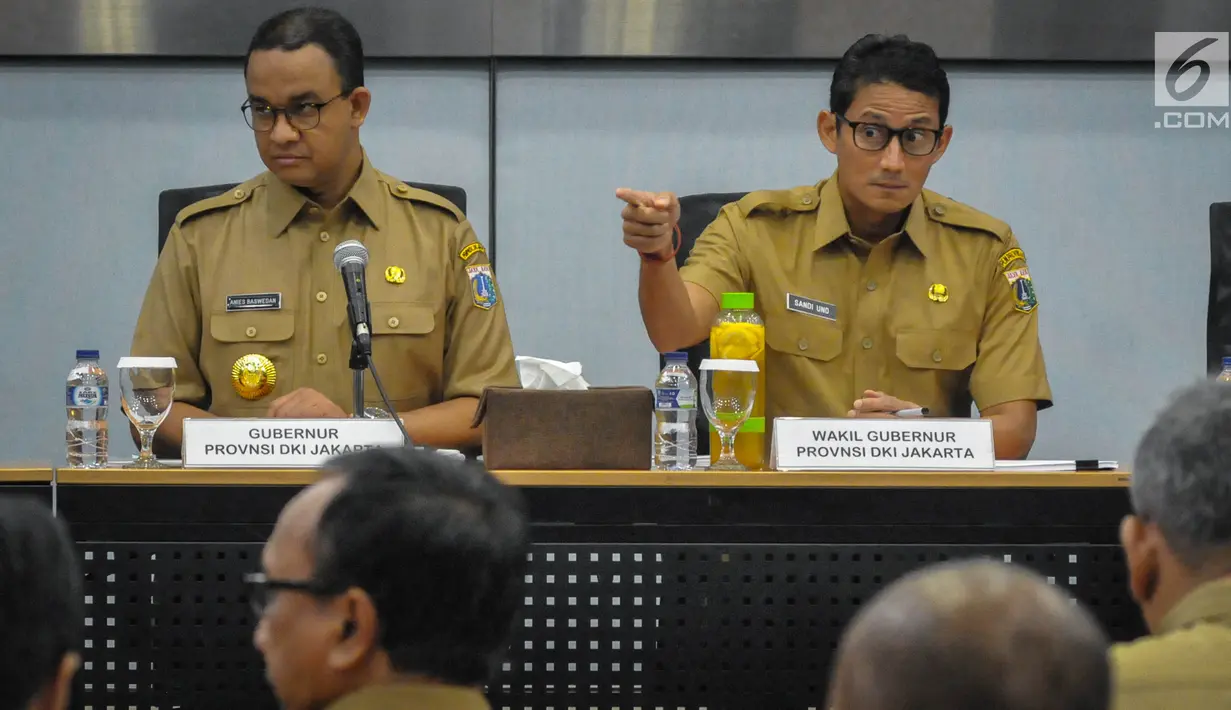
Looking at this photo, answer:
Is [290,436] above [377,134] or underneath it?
underneath

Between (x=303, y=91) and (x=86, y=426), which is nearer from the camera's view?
(x=86, y=426)

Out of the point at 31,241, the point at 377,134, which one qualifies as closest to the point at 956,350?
the point at 377,134

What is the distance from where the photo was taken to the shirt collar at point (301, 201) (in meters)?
2.77

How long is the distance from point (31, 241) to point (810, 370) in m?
2.29

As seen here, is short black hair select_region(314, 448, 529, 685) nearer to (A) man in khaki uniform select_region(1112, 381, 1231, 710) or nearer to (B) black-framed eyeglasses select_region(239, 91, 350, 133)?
(A) man in khaki uniform select_region(1112, 381, 1231, 710)

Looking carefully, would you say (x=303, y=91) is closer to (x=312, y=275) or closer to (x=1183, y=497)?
(x=312, y=275)

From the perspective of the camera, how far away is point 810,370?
275cm

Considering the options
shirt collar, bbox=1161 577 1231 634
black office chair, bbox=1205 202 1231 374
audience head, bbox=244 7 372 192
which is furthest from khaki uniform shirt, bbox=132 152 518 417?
shirt collar, bbox=1161 577 1231 634

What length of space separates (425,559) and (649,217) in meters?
1.25

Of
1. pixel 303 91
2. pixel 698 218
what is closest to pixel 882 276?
pixel 698 218

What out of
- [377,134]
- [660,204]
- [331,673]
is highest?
[377,134]

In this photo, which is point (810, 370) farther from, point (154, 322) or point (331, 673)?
point (331, 673)

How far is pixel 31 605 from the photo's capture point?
92 centimetres

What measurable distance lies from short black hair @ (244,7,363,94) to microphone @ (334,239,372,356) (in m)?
0.73
